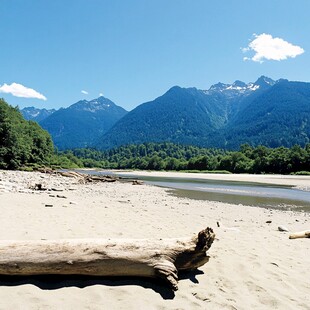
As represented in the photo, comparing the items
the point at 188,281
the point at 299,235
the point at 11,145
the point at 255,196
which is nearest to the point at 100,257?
the point at 188,281

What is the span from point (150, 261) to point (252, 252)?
390 centimetres

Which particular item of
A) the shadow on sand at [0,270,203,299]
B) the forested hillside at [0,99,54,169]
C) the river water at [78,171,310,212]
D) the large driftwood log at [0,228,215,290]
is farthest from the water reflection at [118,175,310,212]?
the forested hillside at [0,99,54,169]

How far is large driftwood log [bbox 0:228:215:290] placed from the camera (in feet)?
18.1

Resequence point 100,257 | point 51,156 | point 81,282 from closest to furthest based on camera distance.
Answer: point 81,282, point 100,257, point 51,156

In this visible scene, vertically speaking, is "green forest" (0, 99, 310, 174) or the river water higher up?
"green forest" (0, 99, 310, 174)

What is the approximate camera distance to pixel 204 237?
609cm

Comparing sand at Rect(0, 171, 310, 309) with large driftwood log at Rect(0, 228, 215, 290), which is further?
large driftwood log at Rect(0, 228, 215, 290)

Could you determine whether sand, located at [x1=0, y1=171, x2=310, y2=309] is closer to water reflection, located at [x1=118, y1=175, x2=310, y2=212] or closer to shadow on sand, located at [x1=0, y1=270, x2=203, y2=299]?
shadow on sand, located at [x1=0, y1=270, x2=203, y2=299]

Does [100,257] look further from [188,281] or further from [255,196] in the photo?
[255,196]

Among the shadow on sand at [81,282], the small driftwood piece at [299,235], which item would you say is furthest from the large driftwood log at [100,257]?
the small driftwood piece at [299,235]

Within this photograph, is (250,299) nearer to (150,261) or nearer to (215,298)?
(215,298)

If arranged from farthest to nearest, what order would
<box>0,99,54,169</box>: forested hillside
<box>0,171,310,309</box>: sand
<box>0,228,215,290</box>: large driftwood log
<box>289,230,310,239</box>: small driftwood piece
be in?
1. <box>0,99,54,169</box>: forested hillside
2. <box>289,230,310,239</box>: small driftwood piece
3. <box>0,228,215,290</box>: large driftwood log
4. <box>0,171,310,309</box>: sand

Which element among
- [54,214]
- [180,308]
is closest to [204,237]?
[180,308]

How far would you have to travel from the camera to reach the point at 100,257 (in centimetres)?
573
